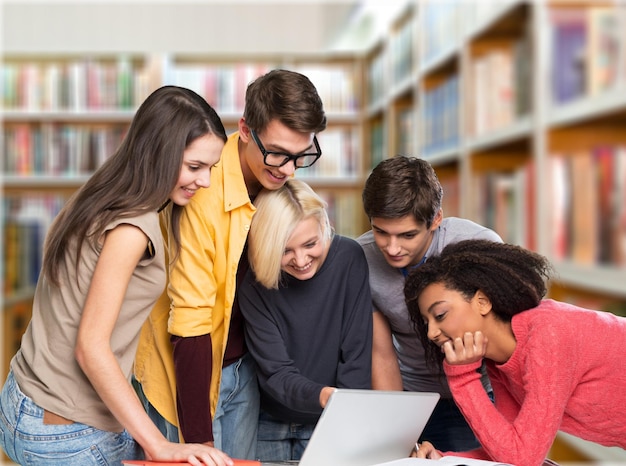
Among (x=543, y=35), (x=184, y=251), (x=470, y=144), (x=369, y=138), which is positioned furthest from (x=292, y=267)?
(x=369, y=138)

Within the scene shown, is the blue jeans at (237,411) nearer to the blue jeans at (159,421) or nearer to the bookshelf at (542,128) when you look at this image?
the blue jeans at (159,421)

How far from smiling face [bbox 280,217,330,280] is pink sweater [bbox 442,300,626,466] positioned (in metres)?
0.35

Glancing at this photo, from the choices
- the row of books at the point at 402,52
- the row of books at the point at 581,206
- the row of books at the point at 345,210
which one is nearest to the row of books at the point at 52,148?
the row of books at the point at 345,210

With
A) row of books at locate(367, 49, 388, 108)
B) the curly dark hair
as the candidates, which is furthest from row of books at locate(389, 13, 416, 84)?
the curly dark hair

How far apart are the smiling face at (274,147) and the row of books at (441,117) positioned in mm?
1893

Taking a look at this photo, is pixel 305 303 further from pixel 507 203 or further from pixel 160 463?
pixel 507 203

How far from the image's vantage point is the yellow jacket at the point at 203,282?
1.49m

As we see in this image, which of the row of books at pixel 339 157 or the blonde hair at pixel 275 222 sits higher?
the row of books at pixel 339 157

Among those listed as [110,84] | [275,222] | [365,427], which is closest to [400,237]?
[275,222]

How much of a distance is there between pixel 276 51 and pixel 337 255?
387 cm

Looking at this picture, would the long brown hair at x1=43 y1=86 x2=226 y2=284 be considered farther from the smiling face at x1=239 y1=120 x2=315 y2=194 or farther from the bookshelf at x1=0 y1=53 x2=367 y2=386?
the bookshelf at x1=0 y1=53 x2=367 y2=386

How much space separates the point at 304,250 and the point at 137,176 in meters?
0.39

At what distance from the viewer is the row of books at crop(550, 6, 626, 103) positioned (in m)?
2.09

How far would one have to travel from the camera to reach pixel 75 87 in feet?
16.8
